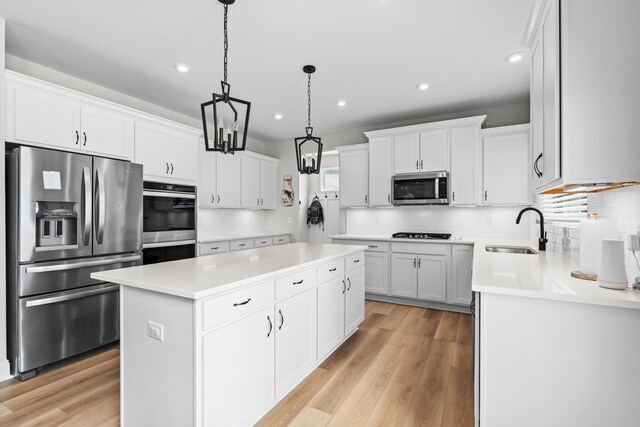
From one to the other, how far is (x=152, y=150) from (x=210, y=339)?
9.23 feet

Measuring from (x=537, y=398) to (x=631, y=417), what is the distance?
29 centimetres

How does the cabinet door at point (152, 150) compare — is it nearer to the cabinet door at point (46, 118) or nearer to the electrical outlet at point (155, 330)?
the cabinet door at point (46, 118)

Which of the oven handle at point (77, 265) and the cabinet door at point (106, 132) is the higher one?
the cabinet door at point (106, 132)

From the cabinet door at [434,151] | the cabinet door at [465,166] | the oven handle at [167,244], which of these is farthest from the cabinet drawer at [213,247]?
the cabinet door at [465,166]

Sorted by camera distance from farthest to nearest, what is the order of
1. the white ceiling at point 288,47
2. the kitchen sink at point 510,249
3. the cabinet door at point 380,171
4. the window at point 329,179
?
1. the window at point 329,179
2. the cabinet door at point 380,171
3. the kitchen sink at point 510,249
4. the white ceiling at point 288,47

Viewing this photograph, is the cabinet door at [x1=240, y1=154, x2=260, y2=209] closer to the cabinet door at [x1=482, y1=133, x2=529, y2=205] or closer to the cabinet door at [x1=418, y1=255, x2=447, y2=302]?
the cabinet door at [x1=418, y1=255, x2=447, y2=302]

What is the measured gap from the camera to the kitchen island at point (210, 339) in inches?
57.0

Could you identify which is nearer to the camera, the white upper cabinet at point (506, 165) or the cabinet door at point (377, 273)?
the white upper cabinet at point (506, 165)

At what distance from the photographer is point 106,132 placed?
10.1 ft

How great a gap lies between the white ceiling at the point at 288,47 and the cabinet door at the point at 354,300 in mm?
2063

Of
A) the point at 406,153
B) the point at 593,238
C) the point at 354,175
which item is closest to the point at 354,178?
the point at 354,175

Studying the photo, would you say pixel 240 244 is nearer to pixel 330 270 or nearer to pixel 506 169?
pixel 330 270

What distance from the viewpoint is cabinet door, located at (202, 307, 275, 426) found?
148 cm

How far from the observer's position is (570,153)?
1.29m
